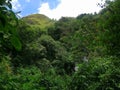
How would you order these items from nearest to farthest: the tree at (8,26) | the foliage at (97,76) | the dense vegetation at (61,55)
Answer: the tree at (8,26)
the dense vegetation at (61,55)
the foliage at (97,76)

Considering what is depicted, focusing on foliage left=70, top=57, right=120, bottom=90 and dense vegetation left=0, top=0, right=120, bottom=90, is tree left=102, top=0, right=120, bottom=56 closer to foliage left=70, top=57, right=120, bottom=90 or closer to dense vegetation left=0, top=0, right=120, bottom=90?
dense vegetation left=0, top=0, right=120, bottom=90

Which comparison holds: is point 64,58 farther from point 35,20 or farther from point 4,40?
point 35,20

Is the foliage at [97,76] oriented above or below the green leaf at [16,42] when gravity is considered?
below

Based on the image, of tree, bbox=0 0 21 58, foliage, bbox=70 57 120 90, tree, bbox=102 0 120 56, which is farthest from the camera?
foliage, bbox=70 57 120 90

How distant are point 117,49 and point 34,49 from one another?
3099 cm

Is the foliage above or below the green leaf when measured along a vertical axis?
below

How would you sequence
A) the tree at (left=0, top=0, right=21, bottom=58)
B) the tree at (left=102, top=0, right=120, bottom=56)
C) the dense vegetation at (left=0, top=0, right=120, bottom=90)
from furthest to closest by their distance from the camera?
the tree at (left=102, top=0, right=120, bottom=56)
the dense vegetation at (left=0, top=0, right=120, bottom=90)
the tree at (left=0, top=0, right=21, bottom=58)

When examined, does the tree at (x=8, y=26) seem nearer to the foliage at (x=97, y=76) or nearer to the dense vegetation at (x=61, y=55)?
the dense vegetation at (x=61, y=55)

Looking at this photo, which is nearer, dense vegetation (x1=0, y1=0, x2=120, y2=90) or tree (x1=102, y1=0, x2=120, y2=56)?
dense vegetation (x1=0, y1=0, x2=120, y2=90)

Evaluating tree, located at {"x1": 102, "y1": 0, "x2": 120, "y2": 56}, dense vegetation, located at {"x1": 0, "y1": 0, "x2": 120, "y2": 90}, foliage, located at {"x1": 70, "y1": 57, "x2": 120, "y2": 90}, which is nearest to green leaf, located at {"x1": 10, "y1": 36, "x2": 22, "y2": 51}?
dense vegetation, located at {"x1": 0, "y1": 0, "x2": 120, "y2": 90}

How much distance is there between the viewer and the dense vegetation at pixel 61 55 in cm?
151

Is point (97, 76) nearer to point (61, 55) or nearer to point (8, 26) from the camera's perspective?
point (8, 26)

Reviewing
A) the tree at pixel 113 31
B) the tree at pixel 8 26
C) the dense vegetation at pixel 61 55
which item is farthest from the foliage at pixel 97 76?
the tree at pixel 8 26

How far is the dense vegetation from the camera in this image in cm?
151
